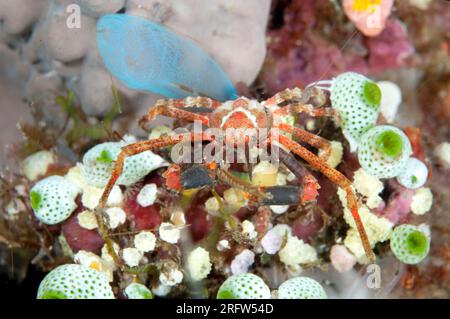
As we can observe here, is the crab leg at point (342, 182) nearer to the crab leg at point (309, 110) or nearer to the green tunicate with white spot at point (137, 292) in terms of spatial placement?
the crab leg at point (309, 110)

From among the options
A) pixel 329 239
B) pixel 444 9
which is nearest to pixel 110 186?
pixel 329 239

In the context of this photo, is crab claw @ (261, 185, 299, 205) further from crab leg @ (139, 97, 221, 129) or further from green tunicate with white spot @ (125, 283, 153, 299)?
green tunicate with white spot @ (125, 283, 153, 299)

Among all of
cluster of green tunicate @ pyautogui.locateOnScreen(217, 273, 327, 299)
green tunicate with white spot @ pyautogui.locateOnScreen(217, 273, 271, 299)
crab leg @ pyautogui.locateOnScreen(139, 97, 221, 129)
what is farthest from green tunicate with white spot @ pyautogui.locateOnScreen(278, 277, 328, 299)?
crab leg @ pyautogui.locateOnScreen(139, 97, 221, 129)

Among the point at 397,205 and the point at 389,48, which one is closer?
the point at 397,205

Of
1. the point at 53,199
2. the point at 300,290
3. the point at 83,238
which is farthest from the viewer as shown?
the point at 83,238

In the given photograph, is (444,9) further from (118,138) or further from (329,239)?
(118,138)

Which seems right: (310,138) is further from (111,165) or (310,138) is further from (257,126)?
(111,165)

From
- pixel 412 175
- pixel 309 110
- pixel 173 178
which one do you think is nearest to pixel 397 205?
pixel 412 175
